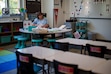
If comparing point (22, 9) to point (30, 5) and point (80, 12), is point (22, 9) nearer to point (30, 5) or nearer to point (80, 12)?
point (30, 5)

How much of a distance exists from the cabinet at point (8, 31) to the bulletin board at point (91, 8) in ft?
9.14

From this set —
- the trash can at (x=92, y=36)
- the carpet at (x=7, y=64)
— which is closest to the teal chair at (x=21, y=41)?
the carpet at (x=7, y=64)

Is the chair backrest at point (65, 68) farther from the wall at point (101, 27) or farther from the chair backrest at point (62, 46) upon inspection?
the wall at point (101, 27)

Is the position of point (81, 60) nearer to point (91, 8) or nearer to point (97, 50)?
point (97, 50)

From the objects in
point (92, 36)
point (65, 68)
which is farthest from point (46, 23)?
point (65, 68)

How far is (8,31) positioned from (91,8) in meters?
3.80

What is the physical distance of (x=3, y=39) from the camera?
635 centimetres

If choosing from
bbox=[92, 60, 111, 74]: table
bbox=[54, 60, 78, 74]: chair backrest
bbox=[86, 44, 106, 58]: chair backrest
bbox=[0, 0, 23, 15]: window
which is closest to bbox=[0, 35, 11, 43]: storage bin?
bbox=[0, 0, 23, 15]: window

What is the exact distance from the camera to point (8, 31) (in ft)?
21.7

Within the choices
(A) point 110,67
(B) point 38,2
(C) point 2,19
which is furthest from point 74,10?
(A) point 110,67

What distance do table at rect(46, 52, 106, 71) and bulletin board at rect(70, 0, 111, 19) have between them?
5088 mm

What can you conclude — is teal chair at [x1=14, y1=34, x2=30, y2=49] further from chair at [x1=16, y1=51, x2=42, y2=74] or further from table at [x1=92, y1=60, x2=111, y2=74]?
table at [x1=92, y1=60, x2=111, y2=74]

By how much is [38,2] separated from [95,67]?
6113 millimetres

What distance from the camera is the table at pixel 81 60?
2087mm
